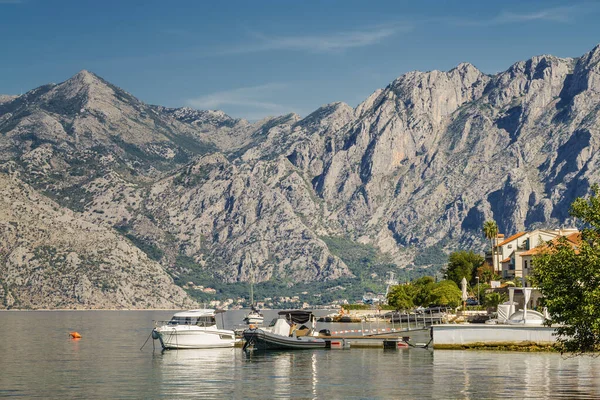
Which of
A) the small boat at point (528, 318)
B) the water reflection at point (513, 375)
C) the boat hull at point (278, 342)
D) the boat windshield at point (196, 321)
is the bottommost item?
the water reflection at point (513, 375)

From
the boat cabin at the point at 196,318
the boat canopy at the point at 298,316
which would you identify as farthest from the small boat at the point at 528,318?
the boat cabin at the point at 196,318

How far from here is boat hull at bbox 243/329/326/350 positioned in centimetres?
10819

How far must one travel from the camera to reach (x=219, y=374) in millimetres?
79750

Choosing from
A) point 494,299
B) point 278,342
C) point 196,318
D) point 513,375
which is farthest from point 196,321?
point 494,299

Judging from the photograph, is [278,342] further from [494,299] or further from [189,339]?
[494,299]

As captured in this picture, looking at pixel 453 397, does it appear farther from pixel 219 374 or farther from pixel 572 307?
pixel 219 374

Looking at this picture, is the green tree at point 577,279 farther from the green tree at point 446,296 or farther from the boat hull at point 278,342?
the green tree at point 446,296

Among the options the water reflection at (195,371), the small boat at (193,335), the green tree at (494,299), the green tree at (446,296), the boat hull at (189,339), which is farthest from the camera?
the green tree at (446,296)

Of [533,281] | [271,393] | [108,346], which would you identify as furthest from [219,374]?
[108,346]

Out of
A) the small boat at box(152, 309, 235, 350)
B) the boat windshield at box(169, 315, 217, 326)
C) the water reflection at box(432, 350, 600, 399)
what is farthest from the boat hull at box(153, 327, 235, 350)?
the water reflection at box(432, 350, 600, 399)

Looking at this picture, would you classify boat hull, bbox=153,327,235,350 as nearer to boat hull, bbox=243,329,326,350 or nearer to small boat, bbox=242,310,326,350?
small boat, bbox=242,310,326,350

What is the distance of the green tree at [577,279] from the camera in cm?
5269

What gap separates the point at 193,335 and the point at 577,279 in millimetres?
70060

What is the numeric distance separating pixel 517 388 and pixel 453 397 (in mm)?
6648
